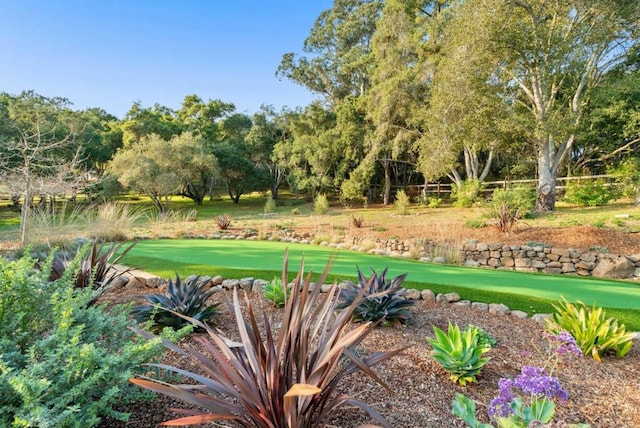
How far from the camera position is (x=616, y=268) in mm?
6715

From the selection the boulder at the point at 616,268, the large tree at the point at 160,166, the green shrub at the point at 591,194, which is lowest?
the boulder at the point at 616,268

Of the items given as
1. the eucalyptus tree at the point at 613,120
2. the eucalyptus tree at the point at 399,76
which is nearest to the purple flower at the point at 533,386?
the eucalyptus tree at the point at 399,76

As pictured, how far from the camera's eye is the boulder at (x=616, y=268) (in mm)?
6695

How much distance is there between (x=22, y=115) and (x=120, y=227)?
61.0 feet

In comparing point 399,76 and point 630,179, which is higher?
point 399,76

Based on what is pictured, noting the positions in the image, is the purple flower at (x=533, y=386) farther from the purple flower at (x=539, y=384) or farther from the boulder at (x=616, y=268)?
the boulder at (x=616, y=268)

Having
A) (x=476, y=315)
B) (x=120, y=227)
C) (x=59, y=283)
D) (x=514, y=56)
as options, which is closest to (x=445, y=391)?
(x=476, y=315)

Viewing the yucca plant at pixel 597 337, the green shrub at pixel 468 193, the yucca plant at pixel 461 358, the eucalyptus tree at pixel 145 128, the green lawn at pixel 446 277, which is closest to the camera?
the yucca plant at pixel 461 358

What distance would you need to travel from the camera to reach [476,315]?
3553mm

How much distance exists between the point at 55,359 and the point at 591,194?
59.6 feet

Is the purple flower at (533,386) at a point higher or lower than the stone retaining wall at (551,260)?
higher

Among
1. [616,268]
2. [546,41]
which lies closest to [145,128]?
[546,41]

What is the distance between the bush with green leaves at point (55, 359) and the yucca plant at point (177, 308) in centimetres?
75

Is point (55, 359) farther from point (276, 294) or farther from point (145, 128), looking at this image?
point (145, 128)
